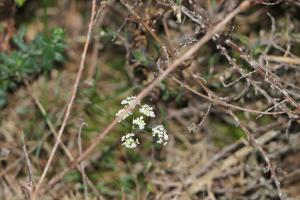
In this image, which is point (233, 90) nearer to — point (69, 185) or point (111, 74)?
point (111, 74)

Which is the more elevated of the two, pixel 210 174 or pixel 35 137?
pixel 35 137

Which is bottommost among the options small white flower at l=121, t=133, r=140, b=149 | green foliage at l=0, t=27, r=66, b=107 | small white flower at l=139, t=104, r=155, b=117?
small white flower at l=121, t=133, r=140, b=149

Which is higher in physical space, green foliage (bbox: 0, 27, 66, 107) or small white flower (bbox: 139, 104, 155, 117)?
green foliage (bbox: 0, 27, 66, 107)

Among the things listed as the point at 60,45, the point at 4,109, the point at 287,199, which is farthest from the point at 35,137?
the point at 287,199

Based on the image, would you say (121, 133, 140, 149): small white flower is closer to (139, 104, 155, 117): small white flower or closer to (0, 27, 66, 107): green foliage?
(139, 104, 155, 117): small white flower

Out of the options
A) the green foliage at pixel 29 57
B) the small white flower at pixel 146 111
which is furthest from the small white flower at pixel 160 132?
the green foliage at pixel 29 57

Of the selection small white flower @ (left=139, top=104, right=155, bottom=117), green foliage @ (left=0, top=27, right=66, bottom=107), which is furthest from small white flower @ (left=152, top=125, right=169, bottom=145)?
green foliage @ (left=0, top=27, right=66, bottom=107)

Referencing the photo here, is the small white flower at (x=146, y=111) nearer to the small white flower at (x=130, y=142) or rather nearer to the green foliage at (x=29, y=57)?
the small white flower at (x=130, y=142)

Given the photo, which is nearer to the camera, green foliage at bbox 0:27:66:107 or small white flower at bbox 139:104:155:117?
small white flower at bbox 139:104:155:117
